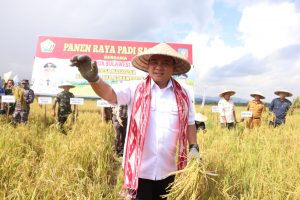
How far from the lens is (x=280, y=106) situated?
7.87 metres

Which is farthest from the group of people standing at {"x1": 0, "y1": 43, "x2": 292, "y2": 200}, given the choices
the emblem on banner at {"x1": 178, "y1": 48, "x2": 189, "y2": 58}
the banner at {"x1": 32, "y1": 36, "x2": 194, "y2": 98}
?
the emblem on banner at {"x1": 178, "y1": 48, "x2": 189, "y2": 58}

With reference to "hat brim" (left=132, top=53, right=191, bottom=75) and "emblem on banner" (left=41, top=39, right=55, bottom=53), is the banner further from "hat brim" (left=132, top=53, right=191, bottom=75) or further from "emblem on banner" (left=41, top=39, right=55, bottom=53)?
"hat brim" (left=132, top=53, right=191, bottom=75)

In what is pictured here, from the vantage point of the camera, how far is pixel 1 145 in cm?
399

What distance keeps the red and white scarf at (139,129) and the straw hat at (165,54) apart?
0.58 ft

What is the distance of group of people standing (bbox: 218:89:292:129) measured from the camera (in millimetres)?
7684

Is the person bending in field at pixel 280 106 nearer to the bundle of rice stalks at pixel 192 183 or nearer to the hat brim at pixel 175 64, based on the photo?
the hat brim at pixel 175 64

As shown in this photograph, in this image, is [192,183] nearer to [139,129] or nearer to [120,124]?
[139,129]

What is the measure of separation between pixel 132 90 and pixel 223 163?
1810 mm

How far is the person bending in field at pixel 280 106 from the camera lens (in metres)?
7.86

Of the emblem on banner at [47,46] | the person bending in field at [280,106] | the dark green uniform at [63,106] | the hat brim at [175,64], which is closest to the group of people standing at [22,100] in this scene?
the dark green uniform at [63,106]

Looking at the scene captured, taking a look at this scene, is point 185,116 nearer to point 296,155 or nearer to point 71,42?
point 296,155

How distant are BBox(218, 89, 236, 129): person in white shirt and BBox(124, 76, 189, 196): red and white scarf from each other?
5382 millimetres

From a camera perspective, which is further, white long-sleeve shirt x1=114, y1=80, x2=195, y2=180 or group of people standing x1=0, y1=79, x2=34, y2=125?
group of people standing x1=0, y1=79, x2=34, y2=125

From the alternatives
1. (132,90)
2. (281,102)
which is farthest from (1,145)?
(281,102)
